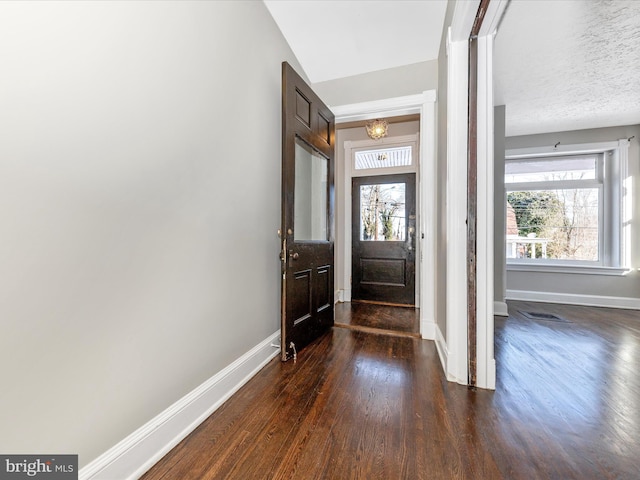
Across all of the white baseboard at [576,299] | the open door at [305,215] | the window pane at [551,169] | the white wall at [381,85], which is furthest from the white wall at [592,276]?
the open door at [305,215]

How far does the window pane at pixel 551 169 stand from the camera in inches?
163

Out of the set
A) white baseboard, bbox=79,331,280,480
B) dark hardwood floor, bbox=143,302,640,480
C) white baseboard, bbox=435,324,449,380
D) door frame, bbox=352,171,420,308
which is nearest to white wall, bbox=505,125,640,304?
door frame, bbox=352,171,420,308

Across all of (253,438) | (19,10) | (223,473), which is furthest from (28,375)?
(19,10)

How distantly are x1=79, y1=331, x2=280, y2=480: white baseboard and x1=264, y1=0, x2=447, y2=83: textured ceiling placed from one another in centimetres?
254

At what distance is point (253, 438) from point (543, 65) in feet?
12.8

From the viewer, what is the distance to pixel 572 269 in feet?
13.2

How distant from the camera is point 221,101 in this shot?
5.09 feet

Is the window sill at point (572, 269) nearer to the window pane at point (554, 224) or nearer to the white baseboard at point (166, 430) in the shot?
the window pane at point (554, 224)

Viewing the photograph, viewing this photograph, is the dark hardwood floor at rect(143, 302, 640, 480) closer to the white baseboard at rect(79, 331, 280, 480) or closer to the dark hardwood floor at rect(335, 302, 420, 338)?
the white baseboard at rect(79, 331, 280, 480)

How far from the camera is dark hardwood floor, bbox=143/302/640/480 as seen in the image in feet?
3.55

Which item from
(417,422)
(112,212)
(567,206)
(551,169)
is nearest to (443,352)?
(417,422)

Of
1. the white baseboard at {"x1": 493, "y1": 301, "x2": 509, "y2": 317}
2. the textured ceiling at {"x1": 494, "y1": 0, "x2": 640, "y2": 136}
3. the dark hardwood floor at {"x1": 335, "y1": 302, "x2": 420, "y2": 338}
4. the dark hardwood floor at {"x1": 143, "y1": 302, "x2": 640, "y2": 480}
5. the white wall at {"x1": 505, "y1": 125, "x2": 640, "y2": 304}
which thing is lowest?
the dark hardwood floor at {"x1": 335, "y1": 302, "x2": 420, "y2": 338}

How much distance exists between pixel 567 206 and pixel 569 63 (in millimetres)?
2505

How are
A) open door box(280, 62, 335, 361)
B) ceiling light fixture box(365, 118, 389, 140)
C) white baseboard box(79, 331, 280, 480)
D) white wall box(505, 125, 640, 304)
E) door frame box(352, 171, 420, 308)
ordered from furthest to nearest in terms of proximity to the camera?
1. door frame box(352, 171, 420, 308)
2. white wall box(505, 125, 640, 304)
3. ceiling light fixture box(365, 118, 389, 140)
4. open door box(280, 62, 335, 361)
5. white baseboard box(79, 331, 280, 480)
